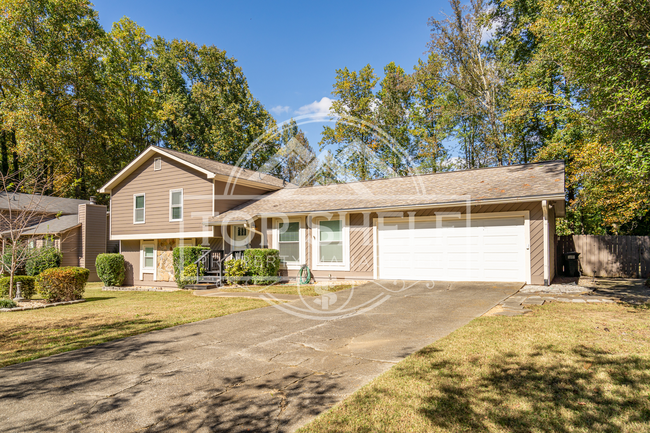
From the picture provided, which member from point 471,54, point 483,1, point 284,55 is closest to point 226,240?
point 284,55

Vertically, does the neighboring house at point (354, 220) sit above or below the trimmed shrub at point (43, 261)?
above

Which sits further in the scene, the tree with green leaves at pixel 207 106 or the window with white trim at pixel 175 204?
the tree with green leaves at pixel 207 106

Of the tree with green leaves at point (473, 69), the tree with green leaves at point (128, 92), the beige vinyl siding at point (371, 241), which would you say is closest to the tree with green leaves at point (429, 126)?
the tree with green leaves at point (473, 69)

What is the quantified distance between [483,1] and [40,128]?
1161 inches

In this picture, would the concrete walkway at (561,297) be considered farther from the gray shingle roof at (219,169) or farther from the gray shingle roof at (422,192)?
the gray shingle roof at (219,169)

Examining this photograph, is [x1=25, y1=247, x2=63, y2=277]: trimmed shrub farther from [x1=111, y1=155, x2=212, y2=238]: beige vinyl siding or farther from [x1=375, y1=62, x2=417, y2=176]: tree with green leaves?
[x1=375, y1=62, x2=417, y2=176]: tree with green leaves

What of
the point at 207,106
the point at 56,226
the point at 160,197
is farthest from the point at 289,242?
the point at 207,106

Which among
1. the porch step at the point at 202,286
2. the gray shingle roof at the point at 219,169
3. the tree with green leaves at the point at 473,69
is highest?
the tree with green leaves at the point at 473,69

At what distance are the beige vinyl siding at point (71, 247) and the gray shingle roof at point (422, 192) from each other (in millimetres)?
11316

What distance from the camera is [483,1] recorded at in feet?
69.4

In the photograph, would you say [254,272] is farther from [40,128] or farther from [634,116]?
[40,128]

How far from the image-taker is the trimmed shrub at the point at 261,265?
44.2ft

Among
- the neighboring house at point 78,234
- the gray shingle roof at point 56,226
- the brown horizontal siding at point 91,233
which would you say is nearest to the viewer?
the gray shingle roof at point 56,226

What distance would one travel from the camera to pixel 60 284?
37.8ft
